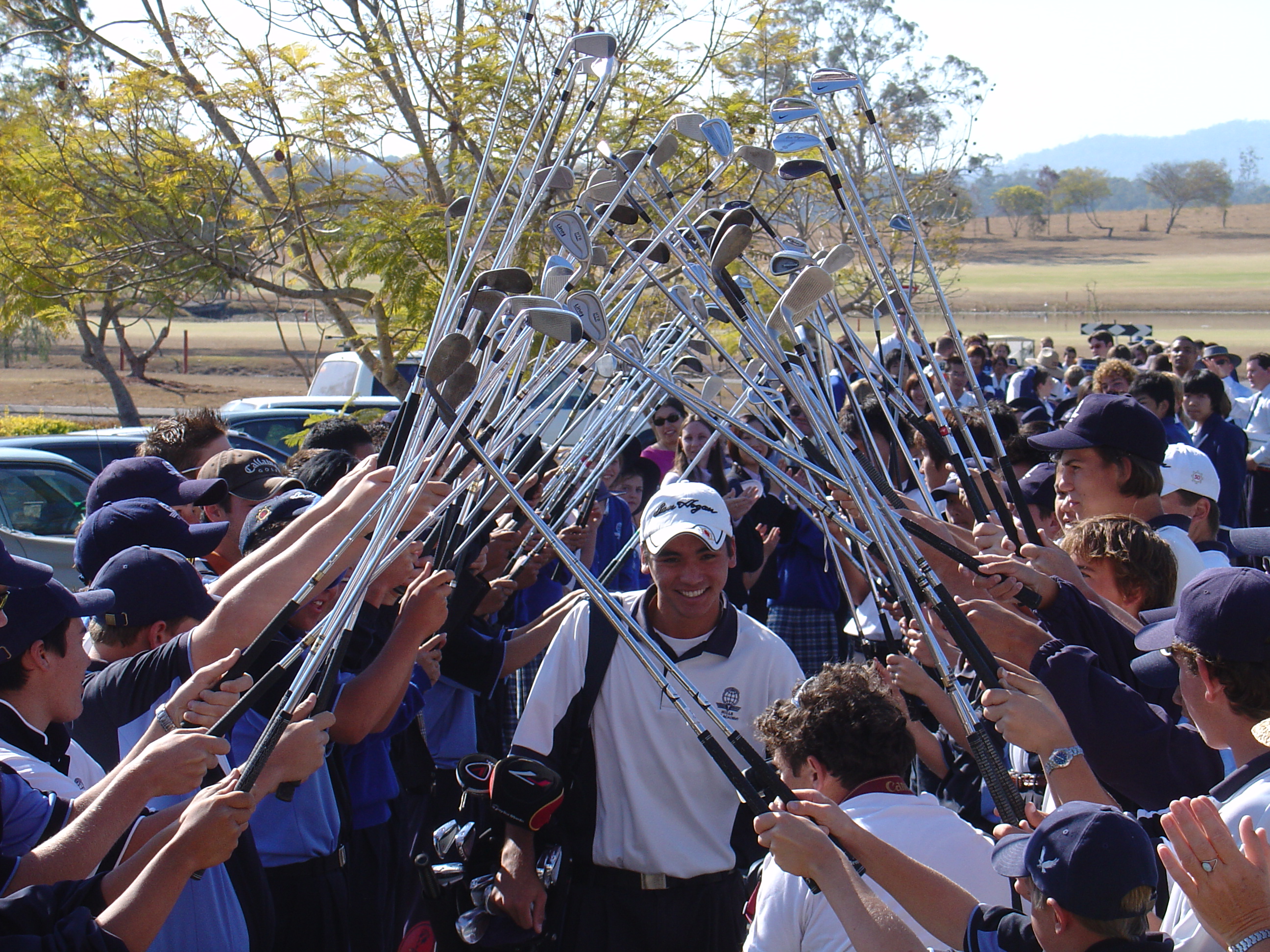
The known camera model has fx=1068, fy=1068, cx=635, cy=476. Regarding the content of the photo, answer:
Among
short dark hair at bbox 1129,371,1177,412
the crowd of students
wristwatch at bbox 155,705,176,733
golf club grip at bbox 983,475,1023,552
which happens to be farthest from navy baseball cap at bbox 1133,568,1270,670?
short dark hair at bbox 1129,371,1177,412

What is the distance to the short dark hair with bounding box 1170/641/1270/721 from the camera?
7.59 ft

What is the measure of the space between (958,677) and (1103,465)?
1.06 metres

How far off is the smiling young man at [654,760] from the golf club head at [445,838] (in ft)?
0.99

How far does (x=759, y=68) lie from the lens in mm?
9883

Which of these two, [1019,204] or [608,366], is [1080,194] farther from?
[608,366]

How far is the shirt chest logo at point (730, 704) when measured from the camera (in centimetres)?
334

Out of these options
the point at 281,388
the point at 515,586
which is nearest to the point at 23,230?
the point at 515,586

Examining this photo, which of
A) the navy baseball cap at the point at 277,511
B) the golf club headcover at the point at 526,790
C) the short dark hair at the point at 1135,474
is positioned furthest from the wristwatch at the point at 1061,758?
the navy baseball cap at the point at 277,511

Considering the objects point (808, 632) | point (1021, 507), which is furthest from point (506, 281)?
point (808, 632)

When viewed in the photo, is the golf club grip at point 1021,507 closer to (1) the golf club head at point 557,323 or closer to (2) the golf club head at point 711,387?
(2) the golf club head at point 711,387

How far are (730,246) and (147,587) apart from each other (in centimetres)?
193

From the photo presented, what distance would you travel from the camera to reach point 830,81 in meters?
3.46

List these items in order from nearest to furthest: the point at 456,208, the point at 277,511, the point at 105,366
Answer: the point at 277,511 < the point at 456,208 < the point at 105,366

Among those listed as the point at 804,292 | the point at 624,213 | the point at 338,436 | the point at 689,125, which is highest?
the point at 689,125
